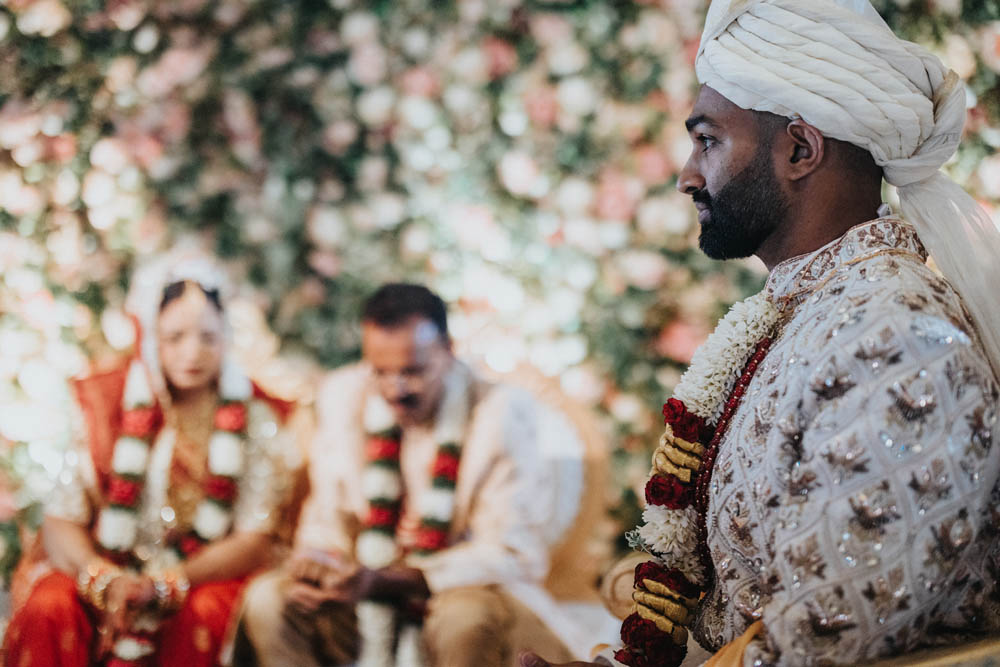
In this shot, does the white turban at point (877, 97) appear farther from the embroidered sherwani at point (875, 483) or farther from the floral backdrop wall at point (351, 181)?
the floral backdrop wall at point (351, 181)

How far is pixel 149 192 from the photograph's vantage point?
14.9 feet

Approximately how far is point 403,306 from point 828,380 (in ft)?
9.23

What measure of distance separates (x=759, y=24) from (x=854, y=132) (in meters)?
0.30

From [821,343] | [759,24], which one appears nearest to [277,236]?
[759,24]

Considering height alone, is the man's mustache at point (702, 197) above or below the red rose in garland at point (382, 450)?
above

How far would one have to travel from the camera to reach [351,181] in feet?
15.1

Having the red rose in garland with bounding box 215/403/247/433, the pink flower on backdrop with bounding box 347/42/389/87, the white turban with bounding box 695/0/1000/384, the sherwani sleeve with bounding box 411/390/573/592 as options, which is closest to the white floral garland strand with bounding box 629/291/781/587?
the white turban with bounding box 695/0/1000/384

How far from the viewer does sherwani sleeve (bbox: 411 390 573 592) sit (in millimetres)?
3883

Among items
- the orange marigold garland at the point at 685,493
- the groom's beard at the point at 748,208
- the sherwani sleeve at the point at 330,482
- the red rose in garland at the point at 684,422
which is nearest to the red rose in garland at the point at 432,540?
the sherwani sleeve at the point at 330,482

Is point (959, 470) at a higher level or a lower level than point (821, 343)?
lower

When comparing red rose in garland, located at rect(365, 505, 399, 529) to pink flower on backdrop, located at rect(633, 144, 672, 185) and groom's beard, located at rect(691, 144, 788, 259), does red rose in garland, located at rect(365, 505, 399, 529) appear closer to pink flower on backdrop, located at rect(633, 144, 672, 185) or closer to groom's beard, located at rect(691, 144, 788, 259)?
pink flower on backdrop, located at rect(633, 144, 672, 185)

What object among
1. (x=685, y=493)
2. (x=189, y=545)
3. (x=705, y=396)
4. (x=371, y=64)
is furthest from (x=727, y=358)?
(x=371, y=64)

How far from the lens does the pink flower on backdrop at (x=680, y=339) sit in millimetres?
4332

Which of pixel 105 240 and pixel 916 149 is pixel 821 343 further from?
pixel 105 240
